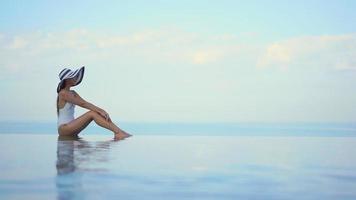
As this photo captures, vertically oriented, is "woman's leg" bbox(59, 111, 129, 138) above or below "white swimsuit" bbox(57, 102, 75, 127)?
below

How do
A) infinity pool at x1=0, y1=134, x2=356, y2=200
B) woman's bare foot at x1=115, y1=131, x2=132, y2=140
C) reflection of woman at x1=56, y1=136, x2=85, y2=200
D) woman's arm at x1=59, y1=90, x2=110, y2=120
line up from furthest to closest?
woman's bare foot at x1=115, y1=131, x2=132, y2=140, woman's arm at x1=59, y1=90, x2=110, y2=120, infinity pool at x1=0, y1=134, x2=356, y2=200, reflection of woman at x1=56, y1=136, x2=85, y2=200

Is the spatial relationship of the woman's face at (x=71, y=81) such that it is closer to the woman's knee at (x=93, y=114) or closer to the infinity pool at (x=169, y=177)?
the woman's knee at (x=93, y=114)

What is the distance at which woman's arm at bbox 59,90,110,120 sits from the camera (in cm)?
870

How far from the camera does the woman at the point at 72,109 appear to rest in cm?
874

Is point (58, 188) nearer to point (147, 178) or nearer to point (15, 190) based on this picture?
point (15, 190)

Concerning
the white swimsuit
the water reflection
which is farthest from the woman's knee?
the water reflection

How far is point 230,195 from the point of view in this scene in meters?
3.12

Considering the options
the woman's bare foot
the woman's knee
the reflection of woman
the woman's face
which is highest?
the woman's face

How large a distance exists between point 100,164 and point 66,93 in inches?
173

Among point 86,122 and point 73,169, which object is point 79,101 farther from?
point 73,169

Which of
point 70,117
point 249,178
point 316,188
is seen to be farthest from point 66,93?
point 316,188

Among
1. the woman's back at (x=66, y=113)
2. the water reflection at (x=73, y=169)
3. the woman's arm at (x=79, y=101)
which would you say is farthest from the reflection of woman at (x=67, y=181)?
the woman's back at (x=66, y=113)

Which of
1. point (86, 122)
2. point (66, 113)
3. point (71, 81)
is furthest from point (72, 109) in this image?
point (71, 81)

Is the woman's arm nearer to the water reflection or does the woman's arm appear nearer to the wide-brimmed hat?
the wide-brimmed hat
